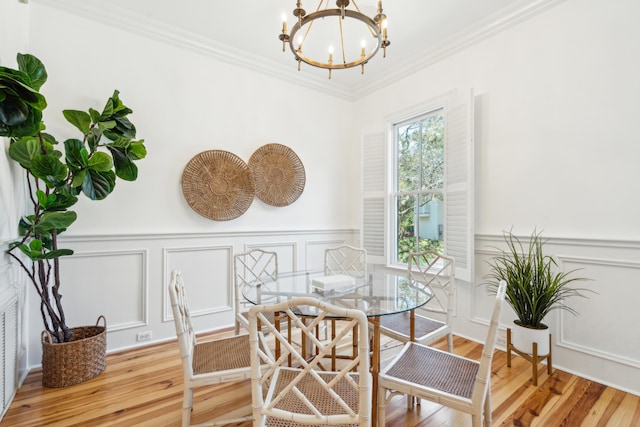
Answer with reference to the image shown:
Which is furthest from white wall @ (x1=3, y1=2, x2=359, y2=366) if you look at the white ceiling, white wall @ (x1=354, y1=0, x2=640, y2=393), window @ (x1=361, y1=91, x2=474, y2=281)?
white wall @ (x1=354, y1=0, x2=640, y2=393)

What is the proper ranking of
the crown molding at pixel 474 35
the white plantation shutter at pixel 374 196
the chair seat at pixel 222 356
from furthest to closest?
the white plantation shutter at pixel 374 196 → the crown molding at pixel 474 35 → the chair seat at pixel 222 356

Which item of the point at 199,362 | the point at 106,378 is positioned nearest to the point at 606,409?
the point at 199,362

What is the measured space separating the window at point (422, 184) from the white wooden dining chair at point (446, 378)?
1409 millimetres

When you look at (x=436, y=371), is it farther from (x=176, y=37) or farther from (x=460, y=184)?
(x=176, y=37)

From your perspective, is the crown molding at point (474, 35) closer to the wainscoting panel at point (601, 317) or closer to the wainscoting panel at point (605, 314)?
the wainscoting panel at point (601, 317)

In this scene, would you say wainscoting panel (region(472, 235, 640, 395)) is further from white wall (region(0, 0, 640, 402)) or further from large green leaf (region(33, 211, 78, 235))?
large green leaf (region(33, 211, 78, 235))

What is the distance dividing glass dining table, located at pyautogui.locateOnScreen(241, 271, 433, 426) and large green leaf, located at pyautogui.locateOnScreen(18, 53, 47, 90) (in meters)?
1.90

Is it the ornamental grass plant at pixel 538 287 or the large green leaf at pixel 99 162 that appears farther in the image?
the ornamental grass plant at pixel 538 287

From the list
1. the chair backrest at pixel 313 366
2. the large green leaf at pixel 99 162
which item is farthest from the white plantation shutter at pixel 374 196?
the large green leaf at pixel 99 162

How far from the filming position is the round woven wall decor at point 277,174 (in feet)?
11.5

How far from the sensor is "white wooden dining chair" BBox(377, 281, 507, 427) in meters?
1.25

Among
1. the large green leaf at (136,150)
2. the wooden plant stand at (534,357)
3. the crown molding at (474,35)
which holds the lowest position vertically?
the wooden plant stand at (534,357)

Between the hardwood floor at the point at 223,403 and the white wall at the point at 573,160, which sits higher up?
the white wall at the point at 573,160

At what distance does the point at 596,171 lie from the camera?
7.34ft
